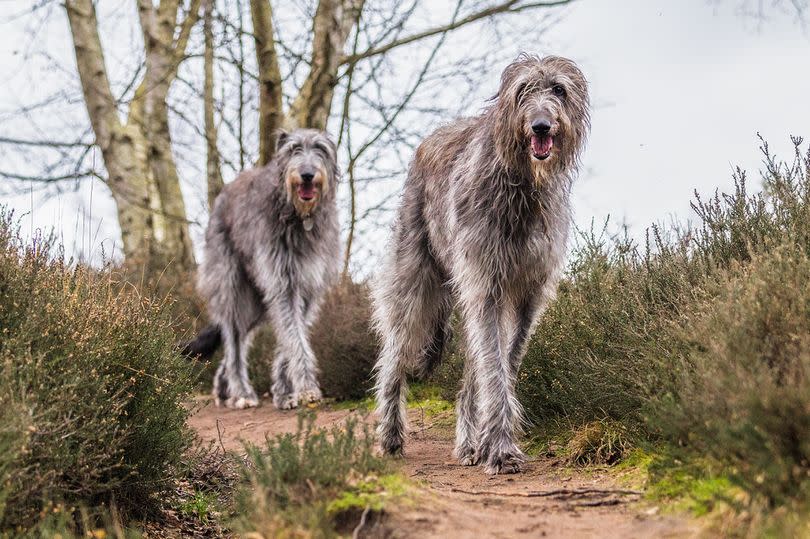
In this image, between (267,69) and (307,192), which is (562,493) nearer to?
(307,192)

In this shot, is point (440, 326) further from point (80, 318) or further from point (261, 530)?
point (261, 530)

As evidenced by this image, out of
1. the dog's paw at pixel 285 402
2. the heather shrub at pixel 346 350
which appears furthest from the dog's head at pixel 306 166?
the dog's paw at pixel 285 402

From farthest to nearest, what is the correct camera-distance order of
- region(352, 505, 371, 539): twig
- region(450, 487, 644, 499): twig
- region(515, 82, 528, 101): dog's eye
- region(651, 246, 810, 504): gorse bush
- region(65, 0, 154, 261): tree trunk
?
region(65, 0, 154, 261): tree trunk
region(515, 82, 528, 101): dog's eye
region(450, 487, 644, 499): twig
region(352, 505, 371, 539): twig
region(651, 246, 810, 504): gorse bush

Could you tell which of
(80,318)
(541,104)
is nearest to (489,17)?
(541,104)

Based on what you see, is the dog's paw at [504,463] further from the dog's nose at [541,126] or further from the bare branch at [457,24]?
the bare branch at [457,24]

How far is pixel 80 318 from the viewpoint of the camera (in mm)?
5336

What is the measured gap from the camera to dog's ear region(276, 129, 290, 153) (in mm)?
9984

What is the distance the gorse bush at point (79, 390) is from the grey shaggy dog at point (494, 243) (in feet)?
5.67

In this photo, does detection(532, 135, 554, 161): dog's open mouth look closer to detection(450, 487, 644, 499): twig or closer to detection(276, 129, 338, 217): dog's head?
detection(450, 487, 644, 499): twig

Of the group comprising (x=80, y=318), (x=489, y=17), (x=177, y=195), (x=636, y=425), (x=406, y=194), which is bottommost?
(x=636, y=425)

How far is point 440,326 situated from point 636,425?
1848 mm

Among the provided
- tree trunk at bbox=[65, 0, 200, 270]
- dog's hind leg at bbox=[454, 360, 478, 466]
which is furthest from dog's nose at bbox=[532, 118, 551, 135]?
tree trunk at bbox=[65, 0, 200, 270]

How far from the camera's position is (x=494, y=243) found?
5953mm

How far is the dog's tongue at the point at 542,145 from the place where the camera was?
18.2ft
